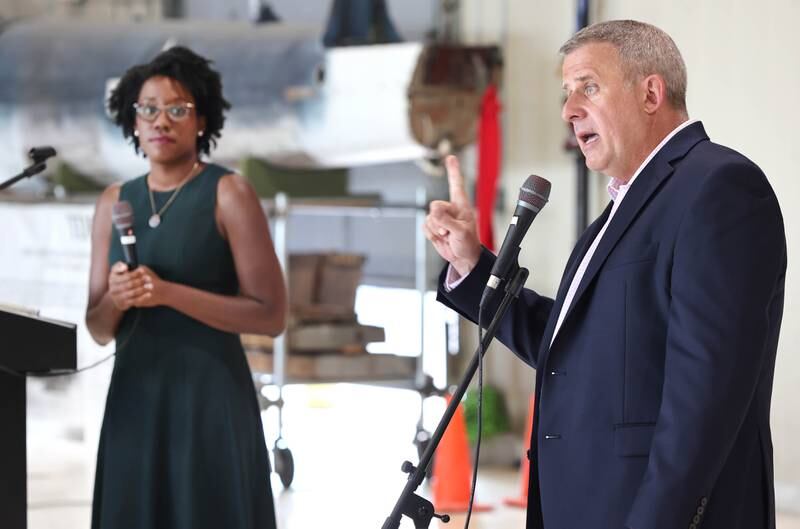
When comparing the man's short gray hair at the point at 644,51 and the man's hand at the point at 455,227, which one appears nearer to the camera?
the man's short gray hair at the point at 644,51

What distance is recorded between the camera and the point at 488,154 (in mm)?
5570

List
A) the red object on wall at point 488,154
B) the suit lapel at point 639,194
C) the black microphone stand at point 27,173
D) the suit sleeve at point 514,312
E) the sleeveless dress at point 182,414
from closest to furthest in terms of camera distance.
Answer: the suit lapel at point 639,194, the suit sleeve at point 514,312, the black microphone stand at point 27,173, the sleeveless dress at point 182,414, the red object on wall at point 488,154

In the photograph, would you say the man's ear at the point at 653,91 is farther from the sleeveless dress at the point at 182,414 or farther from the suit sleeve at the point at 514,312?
the sleeveless dress at the point at 182,414

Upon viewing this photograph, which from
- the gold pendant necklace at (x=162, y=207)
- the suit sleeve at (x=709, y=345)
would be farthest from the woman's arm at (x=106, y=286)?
the suit sleeve at (x=709, y=345)

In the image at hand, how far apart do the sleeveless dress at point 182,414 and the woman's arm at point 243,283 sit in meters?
0.04

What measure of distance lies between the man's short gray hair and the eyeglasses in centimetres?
116

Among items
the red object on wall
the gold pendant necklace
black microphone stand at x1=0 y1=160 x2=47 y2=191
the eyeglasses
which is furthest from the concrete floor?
black microphone stand at x1=0 y1=160 x2=47 y2=191

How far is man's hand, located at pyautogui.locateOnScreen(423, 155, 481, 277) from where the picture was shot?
1913 mm

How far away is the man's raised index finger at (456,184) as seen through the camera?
1.93 m

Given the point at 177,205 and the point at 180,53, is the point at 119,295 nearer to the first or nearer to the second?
the point at 177,205

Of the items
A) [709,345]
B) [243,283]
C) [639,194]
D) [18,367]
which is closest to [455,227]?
[639,194]

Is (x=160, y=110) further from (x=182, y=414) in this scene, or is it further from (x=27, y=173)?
(x=182, y=414)

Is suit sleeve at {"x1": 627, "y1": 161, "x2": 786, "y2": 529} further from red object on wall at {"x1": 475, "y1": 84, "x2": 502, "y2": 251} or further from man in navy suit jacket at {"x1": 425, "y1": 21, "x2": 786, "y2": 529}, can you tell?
red object on wall at {"x1": 475, "y1": 84, "x2": 502, "y2": 251}

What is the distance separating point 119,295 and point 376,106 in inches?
125
